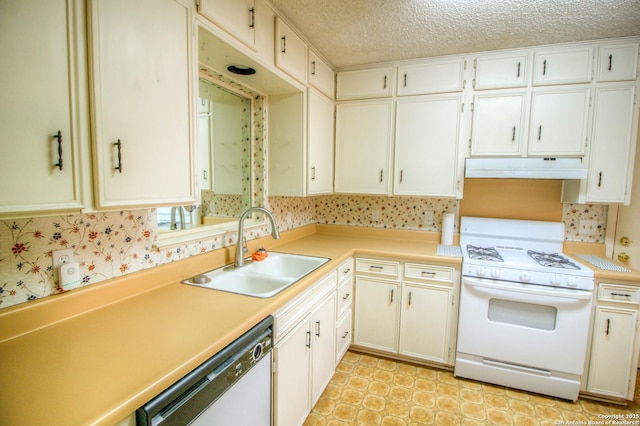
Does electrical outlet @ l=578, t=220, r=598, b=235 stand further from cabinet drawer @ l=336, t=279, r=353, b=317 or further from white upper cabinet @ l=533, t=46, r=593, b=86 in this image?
cabinet drawer @ l=336, t=279, r=353, b=317

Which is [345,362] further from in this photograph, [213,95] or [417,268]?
[213,95]

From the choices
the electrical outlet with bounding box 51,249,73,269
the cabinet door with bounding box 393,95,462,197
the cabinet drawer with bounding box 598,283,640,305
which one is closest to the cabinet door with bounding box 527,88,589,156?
the cabinet door with bounding box 393,95,462,197

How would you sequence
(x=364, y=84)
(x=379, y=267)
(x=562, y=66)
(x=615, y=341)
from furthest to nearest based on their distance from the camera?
(x=364, y=84), (x=379, y=267), (x=562, y=66), (x=615, y=341)

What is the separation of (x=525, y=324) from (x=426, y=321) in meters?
0.64

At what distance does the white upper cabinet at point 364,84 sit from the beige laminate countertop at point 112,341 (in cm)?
180

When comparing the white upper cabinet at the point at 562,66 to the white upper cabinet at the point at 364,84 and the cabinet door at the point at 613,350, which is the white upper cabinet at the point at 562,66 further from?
the cabinet door at the point at 613,350

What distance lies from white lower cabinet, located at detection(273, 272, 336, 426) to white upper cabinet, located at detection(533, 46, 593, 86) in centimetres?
209

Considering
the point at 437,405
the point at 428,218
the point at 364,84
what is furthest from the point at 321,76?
the point at 437,405

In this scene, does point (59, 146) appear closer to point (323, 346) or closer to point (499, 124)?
point (323, 346)

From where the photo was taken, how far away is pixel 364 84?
265 centimetres

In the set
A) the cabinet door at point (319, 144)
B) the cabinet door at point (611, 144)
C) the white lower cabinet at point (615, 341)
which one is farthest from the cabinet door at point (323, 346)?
the cabinet door at point (611, 144)

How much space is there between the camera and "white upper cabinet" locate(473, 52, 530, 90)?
2.25m

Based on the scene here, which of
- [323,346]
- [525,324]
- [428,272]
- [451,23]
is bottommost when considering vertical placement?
[323,346]

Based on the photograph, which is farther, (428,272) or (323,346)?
(428,272)
